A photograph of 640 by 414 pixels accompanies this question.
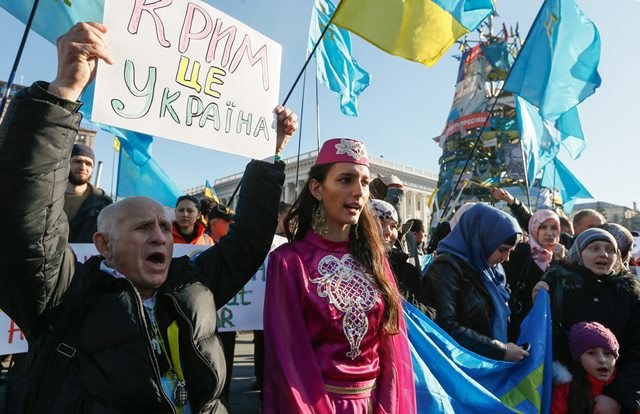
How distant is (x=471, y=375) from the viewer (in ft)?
7.65

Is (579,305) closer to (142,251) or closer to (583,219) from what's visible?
(583,219)

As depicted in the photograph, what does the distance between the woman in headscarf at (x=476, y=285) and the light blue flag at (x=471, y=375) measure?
68mm

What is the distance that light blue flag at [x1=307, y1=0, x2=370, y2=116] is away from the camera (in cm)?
665

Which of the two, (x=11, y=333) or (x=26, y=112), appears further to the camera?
(x=11, y=333)

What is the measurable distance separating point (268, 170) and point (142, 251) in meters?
0.72

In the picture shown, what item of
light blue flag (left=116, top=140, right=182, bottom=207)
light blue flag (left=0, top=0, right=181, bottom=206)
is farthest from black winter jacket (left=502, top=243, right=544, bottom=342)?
light blue flag (left=116, top=140, right=182, bottom=207)

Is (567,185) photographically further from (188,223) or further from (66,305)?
(66,305)

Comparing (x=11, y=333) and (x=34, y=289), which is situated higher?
(x=34, y=289)

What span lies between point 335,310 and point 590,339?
168 centimetres

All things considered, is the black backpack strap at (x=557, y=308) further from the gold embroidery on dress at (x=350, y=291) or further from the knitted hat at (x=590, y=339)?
the gold embroidery on dress at (x=350, y=291)

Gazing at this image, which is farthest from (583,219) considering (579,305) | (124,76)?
(124,76)

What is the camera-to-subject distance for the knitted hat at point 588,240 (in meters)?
2.83

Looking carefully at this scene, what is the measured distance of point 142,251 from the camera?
160cm

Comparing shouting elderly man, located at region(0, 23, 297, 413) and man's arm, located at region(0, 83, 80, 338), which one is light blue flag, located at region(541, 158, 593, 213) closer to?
shouting elderly man, located at region(0, 23, 297, 413)
